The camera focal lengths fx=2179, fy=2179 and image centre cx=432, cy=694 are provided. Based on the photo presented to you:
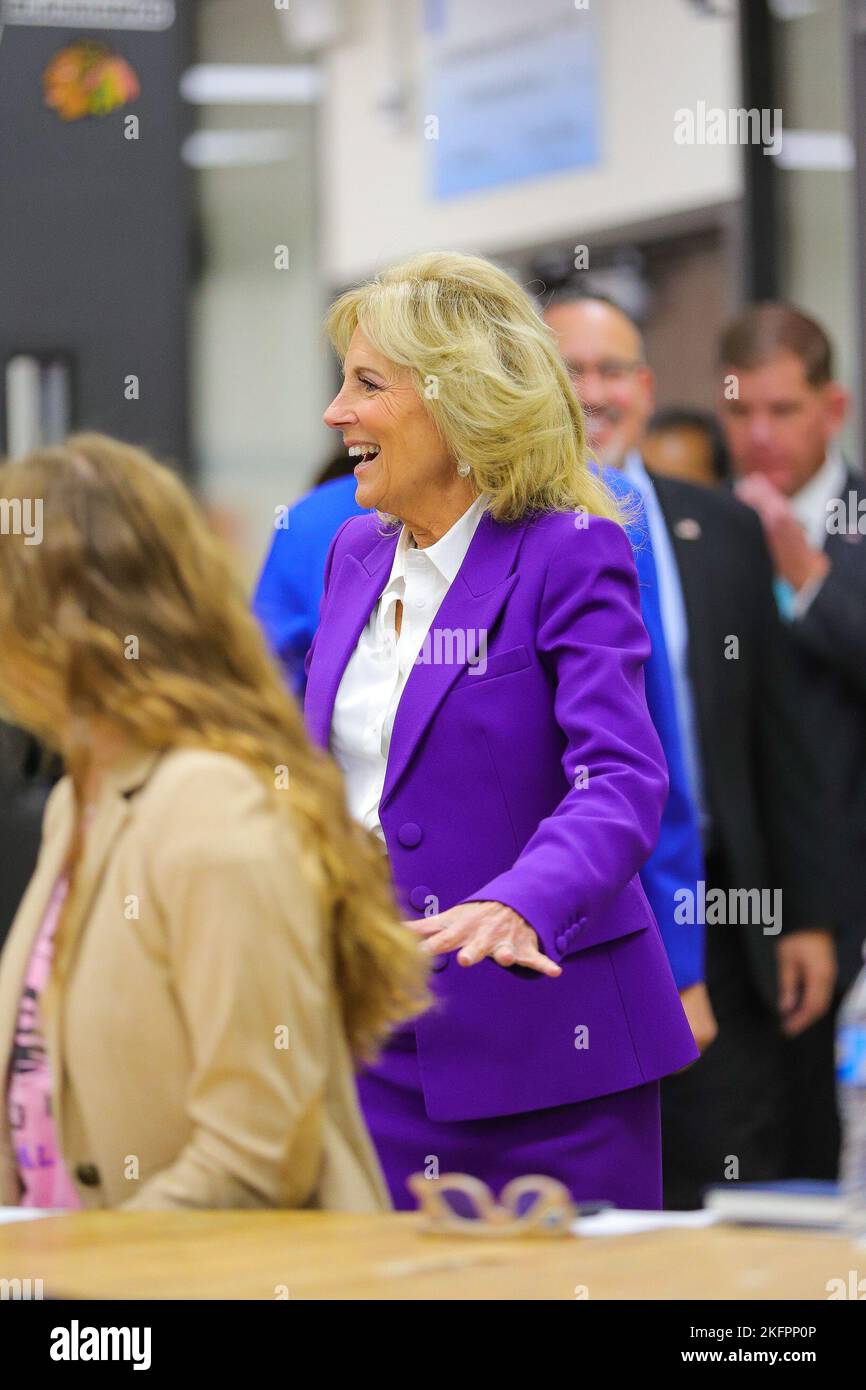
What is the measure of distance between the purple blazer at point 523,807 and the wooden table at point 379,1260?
1.80 feet

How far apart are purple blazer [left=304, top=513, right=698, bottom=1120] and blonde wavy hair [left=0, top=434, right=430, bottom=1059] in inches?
15.0

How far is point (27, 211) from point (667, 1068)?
2.98 meters

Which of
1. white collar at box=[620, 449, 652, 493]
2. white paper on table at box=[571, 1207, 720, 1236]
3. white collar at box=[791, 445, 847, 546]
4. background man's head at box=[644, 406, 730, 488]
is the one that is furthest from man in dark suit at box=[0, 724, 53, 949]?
white paper on table at box=[571, 1207, 720, 1236]

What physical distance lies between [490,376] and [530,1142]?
78 centimetres

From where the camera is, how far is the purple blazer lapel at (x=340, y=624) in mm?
2314

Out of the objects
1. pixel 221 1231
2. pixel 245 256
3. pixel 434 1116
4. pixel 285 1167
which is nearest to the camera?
pixel 221 1231

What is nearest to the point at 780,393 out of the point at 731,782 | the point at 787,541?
the point at 787,541

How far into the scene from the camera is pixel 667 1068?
2.21 meters

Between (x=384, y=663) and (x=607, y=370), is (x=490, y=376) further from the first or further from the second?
(x=607, y=370)

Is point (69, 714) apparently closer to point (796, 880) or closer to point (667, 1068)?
point (667, 1068)

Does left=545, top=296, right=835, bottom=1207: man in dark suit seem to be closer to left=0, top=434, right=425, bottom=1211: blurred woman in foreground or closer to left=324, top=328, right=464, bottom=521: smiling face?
left=324, top=328, right=464, bottom=521: smiling face

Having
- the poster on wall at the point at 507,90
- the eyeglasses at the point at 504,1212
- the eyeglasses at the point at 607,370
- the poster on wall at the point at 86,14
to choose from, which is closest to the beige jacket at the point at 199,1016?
the eyeglasses at the point at 504,1212

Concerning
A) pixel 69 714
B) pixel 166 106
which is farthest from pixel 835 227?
pixel 69 714

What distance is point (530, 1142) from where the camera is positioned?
220 cm
